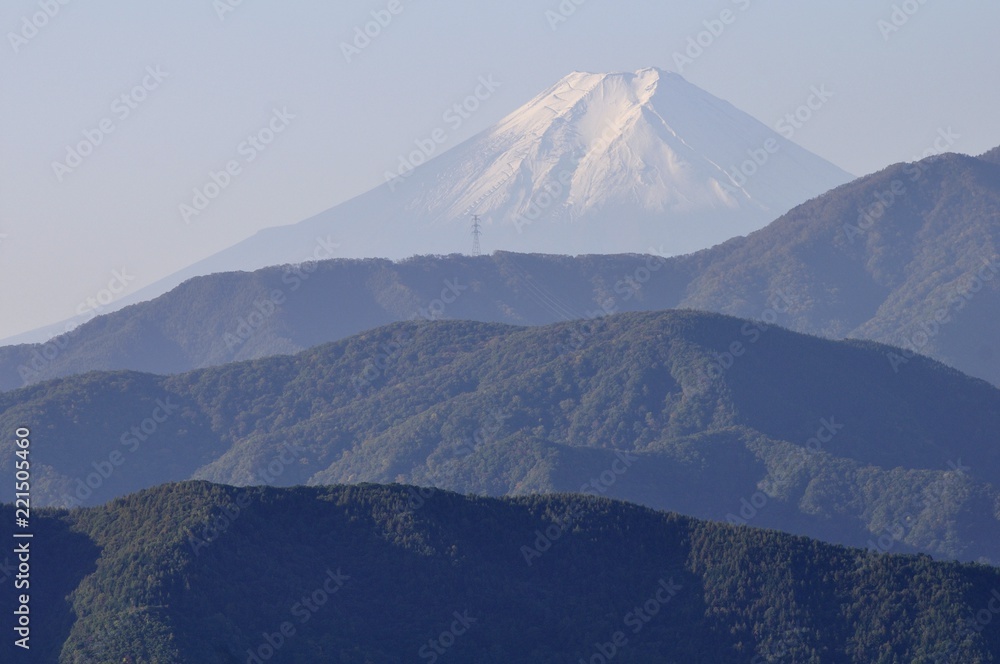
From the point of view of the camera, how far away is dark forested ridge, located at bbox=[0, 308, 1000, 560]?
3922 inches

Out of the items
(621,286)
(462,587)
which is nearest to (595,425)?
(462,587)

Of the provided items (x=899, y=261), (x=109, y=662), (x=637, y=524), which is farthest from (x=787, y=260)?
(x=109, y=662)

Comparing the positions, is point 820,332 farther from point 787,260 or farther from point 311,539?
point 311,539

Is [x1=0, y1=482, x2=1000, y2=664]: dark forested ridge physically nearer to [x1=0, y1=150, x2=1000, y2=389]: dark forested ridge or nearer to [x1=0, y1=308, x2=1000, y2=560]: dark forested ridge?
[x1=0, y1=308, x2=1000, y2=560]: dark forested ridge

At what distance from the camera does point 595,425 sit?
374 feet

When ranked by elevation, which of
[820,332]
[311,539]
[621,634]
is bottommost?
[820,332]

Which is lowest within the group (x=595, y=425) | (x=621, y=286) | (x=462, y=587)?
(x=595, y=425)

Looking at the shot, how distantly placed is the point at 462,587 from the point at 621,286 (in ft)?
383

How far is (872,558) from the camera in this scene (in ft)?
182

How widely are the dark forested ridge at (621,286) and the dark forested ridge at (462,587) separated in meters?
97.0

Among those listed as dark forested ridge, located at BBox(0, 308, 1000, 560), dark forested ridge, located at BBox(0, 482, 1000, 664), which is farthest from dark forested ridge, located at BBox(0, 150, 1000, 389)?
dark forested ridge, located at BBox(0, 482, 1000, 664)

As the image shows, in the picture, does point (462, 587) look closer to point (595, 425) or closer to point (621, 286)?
point (595, 425)

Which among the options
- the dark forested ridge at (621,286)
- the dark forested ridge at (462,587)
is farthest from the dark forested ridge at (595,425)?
the dark forested ridge at (462,587)

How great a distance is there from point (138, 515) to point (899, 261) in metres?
118
